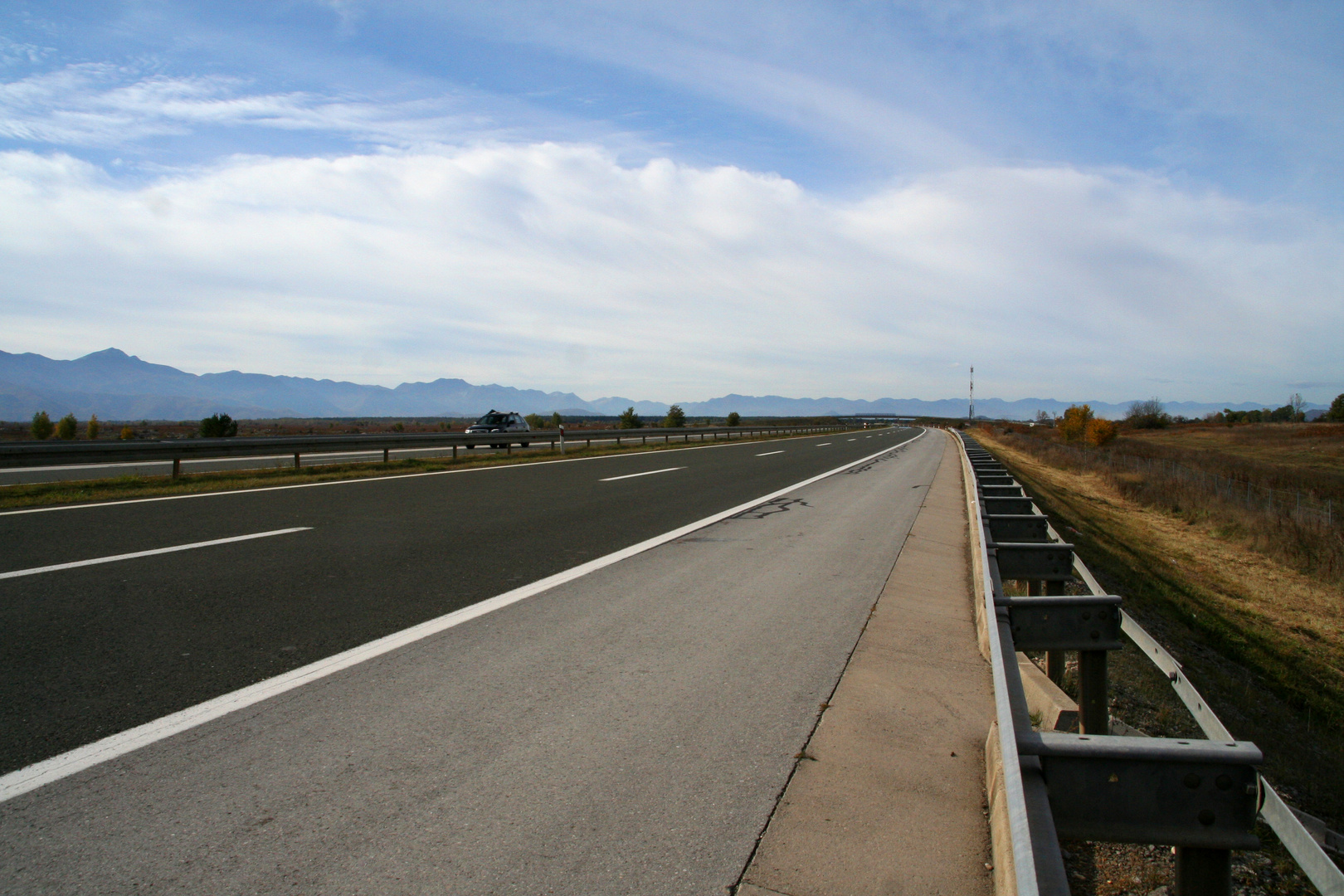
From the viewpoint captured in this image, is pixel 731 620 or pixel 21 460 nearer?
pixel 731 620

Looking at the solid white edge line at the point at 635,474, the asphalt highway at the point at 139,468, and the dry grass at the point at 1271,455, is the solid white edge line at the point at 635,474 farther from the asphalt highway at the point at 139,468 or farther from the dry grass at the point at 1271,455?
the dry grass at the point at 1271,455

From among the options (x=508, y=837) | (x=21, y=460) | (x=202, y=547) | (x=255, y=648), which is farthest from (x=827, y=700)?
(x=21, y=460)

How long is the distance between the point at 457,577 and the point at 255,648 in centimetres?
193

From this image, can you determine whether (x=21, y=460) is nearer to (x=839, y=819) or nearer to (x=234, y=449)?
(x=234, y=449)

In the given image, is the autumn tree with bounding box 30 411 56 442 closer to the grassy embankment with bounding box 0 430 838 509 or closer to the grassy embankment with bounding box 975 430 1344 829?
the grassy embankment with bounding box 0 430 838 509

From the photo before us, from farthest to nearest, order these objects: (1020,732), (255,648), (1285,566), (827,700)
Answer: (1285,566) → (255,648) → (827,700) → (1020,732)

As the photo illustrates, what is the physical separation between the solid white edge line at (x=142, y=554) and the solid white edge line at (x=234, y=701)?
3.57m

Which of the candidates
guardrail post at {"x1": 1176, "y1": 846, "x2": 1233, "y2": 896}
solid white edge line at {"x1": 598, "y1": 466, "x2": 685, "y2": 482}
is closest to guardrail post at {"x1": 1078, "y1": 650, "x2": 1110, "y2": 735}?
guardrail post at {"x1": 1176, "y1": 846, "x2": 1233, "y2": 896}

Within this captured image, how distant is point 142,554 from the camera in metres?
6.46

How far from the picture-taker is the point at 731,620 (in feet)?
16.8

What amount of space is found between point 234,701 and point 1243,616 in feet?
44.3

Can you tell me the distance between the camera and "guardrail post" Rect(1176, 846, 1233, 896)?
2080mm

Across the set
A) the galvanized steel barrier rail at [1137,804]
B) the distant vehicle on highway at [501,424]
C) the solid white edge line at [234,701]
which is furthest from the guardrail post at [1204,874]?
the distant vehicle on highway at [501,424]

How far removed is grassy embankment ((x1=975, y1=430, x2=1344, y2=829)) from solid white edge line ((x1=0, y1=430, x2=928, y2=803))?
441cm
